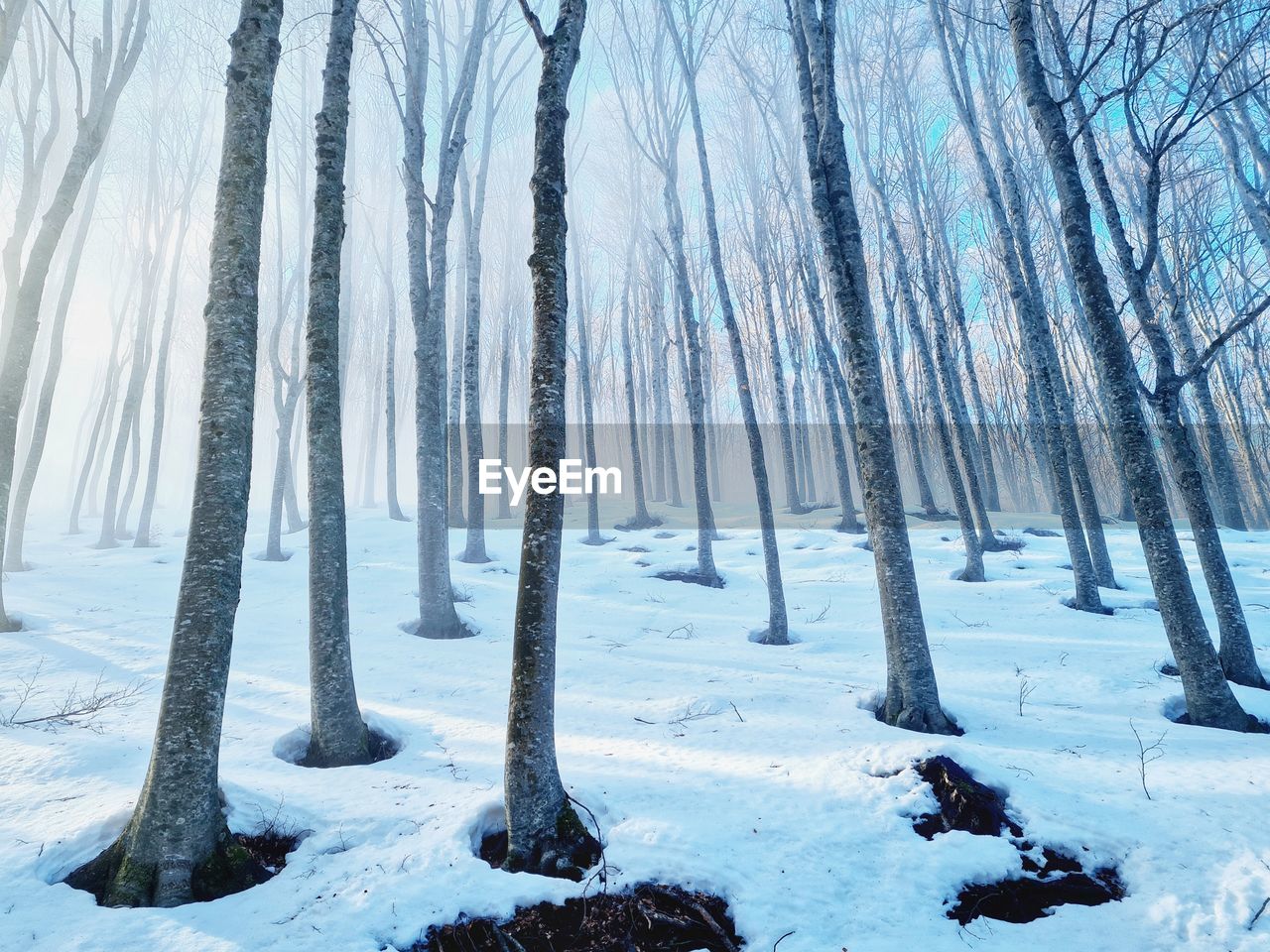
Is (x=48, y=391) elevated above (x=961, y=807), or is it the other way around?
(x=48, y=391)

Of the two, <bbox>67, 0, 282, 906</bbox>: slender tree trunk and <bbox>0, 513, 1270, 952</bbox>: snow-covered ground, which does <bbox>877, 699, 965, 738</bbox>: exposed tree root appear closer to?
<bbox>0, 513, 1270, 952</bbox>: snow-covered ground

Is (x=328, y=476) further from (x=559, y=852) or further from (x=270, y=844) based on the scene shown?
(x=559, y=852)

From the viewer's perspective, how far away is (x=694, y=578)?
36.8 ft

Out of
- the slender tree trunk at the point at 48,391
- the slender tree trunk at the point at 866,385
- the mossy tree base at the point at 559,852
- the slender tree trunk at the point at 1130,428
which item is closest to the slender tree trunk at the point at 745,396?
the slender tree trunk at the point at 866,385

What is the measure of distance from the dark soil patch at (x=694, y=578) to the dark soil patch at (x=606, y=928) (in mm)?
8455

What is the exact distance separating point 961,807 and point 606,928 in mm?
2096

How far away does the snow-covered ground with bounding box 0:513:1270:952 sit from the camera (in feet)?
8.04

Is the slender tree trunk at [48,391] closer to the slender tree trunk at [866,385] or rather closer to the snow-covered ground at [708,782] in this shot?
the snow-covered ground at [708,782]

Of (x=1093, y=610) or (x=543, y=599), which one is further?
(x=1093, y=610)

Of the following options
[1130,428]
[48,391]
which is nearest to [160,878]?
[1130,428]

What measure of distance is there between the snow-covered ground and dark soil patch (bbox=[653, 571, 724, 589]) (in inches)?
114

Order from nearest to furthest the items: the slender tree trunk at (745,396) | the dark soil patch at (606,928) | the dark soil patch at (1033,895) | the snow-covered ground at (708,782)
Result: the dark soil patch at (606,928) → the snow-covered ground at (708,782) → the dark soil patch at (1033,895) → the slender tree trunk at (745,396)

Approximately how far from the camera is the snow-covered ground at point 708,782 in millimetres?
2451

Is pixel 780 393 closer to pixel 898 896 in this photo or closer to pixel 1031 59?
pixel 1031 59
